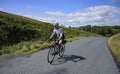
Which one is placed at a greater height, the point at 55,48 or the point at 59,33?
the point at 59,33

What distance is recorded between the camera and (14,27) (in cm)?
5047

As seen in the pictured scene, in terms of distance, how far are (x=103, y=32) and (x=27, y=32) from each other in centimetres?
10595

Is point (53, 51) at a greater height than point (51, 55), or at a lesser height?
greater

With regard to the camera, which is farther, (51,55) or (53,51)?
(53,51)

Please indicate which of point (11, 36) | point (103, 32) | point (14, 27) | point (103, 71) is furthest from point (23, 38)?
point (103, 32)

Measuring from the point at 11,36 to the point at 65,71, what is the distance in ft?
118

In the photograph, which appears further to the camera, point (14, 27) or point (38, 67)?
point (14, 27)

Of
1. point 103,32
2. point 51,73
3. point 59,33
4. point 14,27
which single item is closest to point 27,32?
point 14,27

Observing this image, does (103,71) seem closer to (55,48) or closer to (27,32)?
(55,48)

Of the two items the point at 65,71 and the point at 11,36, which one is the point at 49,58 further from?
the point at 11,36

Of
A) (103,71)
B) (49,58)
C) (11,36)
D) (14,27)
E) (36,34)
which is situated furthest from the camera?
(36,34)

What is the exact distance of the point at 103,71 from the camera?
10086 millimetres

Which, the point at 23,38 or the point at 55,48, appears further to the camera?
the point at 23,38

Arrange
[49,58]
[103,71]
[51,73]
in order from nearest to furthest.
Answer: [51,73] → [103,71] → [49,58]
